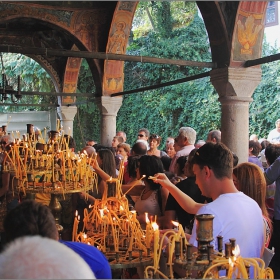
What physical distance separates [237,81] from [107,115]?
6231 mm

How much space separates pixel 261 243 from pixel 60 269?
5.44ft

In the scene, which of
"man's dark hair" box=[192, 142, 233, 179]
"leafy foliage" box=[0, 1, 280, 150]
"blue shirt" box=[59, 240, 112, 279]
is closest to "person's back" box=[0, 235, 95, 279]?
"blue shirt" box=[59, 240, 112, 279]

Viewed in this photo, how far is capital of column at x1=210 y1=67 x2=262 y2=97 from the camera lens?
7559 millimetres

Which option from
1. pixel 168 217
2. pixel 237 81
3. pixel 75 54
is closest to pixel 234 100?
pixel 237 81

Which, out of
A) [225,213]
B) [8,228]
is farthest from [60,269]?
[225,213]

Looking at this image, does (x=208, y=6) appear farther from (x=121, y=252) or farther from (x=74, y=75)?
(x=74, y=75)

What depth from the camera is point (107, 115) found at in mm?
13258

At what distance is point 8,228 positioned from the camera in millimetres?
1771

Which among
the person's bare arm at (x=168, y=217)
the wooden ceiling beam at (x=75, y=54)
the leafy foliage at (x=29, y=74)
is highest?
the leafy foliage at (x=29, y=74)

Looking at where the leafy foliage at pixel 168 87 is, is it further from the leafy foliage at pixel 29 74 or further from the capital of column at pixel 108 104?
the capital of column at pixel 108 104

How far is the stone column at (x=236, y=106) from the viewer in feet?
24.6

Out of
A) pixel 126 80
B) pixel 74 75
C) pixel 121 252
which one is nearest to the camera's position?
pixel 121 252

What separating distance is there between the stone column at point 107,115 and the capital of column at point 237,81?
19.1 ft

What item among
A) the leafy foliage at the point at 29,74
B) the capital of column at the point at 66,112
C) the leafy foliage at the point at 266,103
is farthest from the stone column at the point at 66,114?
the leafy foliage at the point at 29,74
